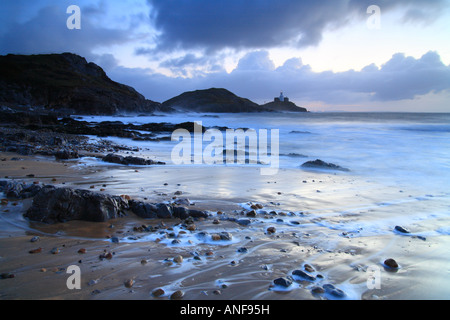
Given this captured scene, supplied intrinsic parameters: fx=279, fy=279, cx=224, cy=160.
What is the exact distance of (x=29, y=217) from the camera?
117 inches

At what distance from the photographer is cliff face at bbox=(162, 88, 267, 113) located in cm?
11088

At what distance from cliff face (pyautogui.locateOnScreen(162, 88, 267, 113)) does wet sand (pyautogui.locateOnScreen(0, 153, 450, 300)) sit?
10036 centimetres

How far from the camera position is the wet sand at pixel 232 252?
78.9 inches

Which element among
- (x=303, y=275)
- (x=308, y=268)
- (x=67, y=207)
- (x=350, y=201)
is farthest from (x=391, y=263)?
(x=67, y=207)

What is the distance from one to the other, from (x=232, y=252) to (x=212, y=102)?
12041 cm

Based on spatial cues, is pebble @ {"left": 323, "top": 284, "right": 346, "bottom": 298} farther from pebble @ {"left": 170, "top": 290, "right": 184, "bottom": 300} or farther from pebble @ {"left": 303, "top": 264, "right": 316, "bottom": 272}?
pebble @ {"left": 170, "top": 290, "right": 184, "bottom": 300}

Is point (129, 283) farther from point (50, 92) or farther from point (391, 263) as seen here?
point (50, 92)

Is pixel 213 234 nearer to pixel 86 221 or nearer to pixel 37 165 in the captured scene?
pixel 86 221

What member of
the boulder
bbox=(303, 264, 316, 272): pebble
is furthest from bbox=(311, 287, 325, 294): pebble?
the boulder

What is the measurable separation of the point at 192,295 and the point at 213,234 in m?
1.01

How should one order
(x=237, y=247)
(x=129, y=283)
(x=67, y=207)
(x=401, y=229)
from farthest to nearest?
(x=401, y=229) < (x=67, y=207) < (x=237, y=247) < (x=129, y=283)

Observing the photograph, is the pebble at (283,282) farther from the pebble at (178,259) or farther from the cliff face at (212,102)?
the cliff face at (212,102)

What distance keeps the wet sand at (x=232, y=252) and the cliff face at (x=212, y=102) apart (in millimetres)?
100360

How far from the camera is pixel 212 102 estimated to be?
120 metres
